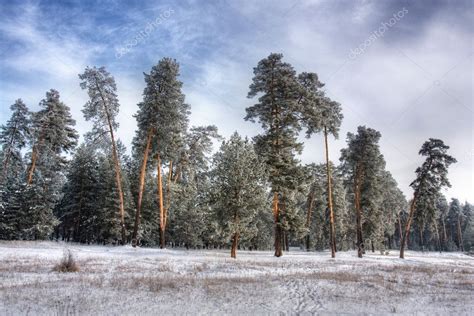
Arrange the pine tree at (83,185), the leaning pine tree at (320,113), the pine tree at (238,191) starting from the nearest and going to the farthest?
1. the pine tree at (238,191)
2. the leaning pine tree at (320,113)
3. the pine tree at (83,185)

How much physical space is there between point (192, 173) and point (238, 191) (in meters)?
16.8

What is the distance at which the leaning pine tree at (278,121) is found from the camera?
25.6 m

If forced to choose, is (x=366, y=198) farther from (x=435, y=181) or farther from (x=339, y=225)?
(x=339, y=225)

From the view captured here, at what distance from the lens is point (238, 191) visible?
22797mm

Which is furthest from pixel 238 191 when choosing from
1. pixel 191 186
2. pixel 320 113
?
pixel 191 186

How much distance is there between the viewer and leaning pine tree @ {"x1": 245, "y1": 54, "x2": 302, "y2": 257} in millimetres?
25641

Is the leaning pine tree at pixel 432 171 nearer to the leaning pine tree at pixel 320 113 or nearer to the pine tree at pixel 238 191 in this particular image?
the leaning pine tree at pixel 320 113

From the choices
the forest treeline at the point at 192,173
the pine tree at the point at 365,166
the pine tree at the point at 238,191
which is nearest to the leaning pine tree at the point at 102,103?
the forest treeline at the point at 192,173

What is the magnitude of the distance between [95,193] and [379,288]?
3861 centimetres

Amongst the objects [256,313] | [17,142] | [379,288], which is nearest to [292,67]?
[379,288]

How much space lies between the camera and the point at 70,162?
4391cm

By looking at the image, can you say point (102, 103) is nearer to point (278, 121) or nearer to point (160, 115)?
point (160, 115)

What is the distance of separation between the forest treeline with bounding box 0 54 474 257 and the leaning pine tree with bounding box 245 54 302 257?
9 centimetres

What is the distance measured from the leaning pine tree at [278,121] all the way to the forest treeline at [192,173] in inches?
3.4
